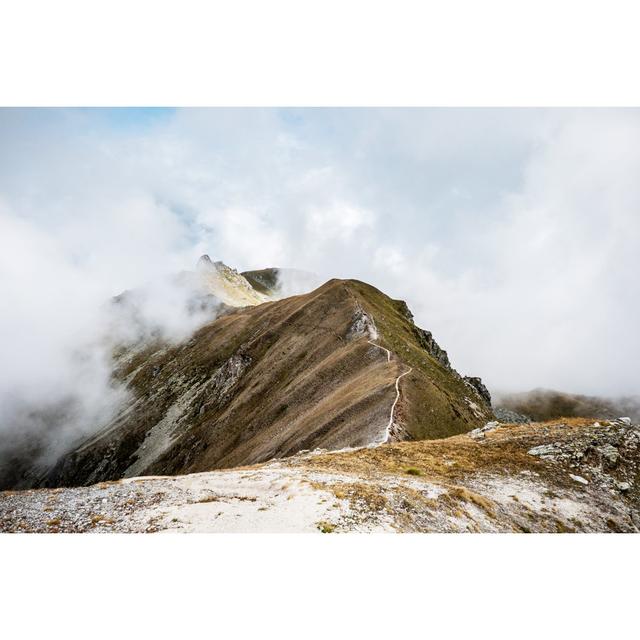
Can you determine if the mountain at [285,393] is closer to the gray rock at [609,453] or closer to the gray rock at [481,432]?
the gray rock at [481,432]

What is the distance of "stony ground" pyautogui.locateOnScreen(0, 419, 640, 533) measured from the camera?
19328 millimetres

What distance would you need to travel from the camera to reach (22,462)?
519ft

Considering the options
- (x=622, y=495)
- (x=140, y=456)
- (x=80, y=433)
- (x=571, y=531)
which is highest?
(x=80, y=433)

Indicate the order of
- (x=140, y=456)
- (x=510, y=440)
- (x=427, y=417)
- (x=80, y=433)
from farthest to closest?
1. (x=80, y=433)
2. (x=140, y=456)
3. (x=427, y=417)
4. (x=510, y=440)

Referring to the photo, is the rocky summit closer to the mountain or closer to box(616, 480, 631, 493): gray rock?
box(616, 480, 631, 493): gray rock

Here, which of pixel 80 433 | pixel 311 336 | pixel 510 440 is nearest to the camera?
pixel 510 440

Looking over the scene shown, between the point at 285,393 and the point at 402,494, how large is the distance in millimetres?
57307

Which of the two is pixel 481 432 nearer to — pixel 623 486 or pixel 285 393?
pixel 623 486

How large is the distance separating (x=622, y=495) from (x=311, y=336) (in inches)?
2823

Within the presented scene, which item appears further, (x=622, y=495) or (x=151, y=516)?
(x=622, y=495)

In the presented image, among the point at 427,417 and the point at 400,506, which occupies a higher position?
the point at 427,417

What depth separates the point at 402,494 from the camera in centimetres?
2208

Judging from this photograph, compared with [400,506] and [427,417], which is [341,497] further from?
[427,417]

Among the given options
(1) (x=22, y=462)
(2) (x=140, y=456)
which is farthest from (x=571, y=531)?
(1) (x=22, y=462)
